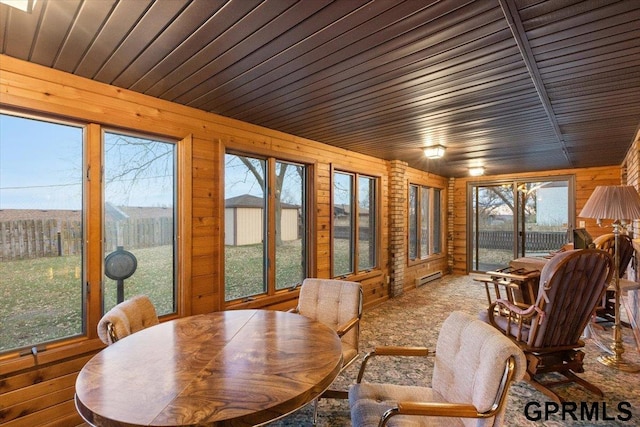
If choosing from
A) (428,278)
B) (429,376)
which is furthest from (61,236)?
(428,278)

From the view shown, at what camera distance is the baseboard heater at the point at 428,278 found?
20.9 ft

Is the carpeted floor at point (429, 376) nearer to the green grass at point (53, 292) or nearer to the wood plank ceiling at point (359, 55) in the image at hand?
the green grass at point (53, 292)

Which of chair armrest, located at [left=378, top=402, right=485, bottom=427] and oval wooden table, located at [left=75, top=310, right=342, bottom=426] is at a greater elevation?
oval wooden table, located at [left=75, top=310, right=342, bottom=426]

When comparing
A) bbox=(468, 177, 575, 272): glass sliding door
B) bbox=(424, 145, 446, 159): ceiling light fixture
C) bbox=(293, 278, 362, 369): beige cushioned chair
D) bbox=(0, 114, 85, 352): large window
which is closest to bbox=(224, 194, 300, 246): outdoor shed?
bbox=(293, 278, 362, 369): beige cushioned chair

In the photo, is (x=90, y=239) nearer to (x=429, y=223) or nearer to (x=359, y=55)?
(x=359, y=55)

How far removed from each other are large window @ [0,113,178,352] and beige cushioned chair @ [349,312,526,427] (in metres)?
2.00

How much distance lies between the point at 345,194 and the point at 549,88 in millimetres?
2858

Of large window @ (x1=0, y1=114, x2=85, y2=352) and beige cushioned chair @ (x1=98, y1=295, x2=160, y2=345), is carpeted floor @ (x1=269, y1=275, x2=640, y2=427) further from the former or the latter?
large window @ (x1=0, y1=114, x2=85, y2=352)

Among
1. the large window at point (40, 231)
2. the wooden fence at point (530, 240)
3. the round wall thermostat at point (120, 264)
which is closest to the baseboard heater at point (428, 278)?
the wooden fence at point (530, 240)

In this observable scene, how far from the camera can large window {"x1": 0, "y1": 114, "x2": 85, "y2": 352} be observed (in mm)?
2064

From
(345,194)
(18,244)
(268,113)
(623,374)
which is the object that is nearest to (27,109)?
(18,244)

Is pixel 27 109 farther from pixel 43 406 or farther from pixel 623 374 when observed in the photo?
pixel 623 374

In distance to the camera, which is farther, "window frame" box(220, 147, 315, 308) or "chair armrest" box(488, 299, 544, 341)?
"window frame" box(220, 147, 315, 308)

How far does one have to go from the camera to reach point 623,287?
3143 mm
